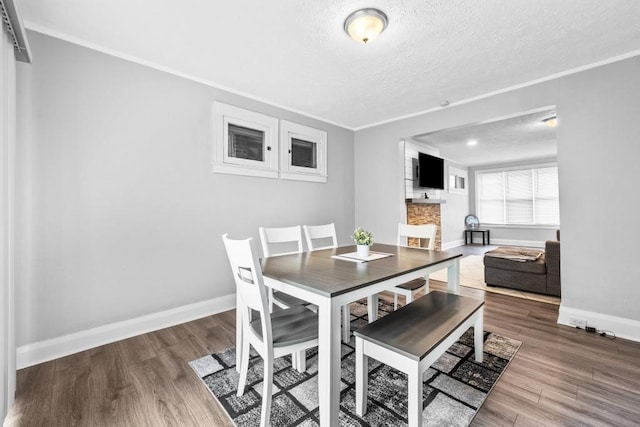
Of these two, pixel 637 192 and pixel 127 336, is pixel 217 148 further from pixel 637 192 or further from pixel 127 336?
pixel 637 192

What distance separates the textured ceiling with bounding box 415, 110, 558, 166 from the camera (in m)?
4.27

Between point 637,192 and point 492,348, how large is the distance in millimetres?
1829

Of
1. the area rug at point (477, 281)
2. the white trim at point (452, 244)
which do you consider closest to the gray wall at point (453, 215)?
the white trim at point (452, 244)

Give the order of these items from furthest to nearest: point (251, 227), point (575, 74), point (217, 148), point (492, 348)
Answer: point (251, 227) < point (217, 148) < point (575, 74) < point (492, 348)

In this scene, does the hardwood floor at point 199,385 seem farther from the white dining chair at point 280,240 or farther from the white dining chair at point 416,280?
the white dining chair at point 416,280

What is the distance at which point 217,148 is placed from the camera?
113 inches

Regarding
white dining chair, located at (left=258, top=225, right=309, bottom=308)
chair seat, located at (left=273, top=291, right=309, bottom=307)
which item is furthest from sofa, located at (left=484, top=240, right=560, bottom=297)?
chair seat, located at (left=273, top=291, right=309, bottom=307)

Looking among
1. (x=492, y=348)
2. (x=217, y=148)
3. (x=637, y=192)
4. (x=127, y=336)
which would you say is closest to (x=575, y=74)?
(x=637, y=192)

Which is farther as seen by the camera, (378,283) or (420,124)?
(420,124)

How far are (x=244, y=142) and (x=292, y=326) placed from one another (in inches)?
88.4

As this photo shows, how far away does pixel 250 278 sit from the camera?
4.81 ft

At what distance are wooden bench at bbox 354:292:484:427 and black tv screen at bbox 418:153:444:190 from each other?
3439 millimetres

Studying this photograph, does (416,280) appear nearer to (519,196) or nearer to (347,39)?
(347,39)

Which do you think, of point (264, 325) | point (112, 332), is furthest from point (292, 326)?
point (112, 332)
